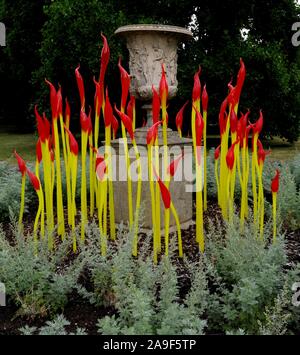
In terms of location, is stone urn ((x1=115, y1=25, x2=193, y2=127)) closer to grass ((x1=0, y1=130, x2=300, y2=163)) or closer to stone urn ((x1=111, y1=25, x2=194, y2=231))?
stone urn ((x1=111, y1=25, x2=194, y2=231))

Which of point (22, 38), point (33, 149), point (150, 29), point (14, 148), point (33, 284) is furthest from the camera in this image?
point (22, 38)

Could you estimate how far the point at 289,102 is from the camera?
1095 centimetres

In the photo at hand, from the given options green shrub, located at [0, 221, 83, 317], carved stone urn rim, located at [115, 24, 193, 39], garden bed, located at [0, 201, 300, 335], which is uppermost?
carved stone urn rim, located at [115, 24, 193, 39]

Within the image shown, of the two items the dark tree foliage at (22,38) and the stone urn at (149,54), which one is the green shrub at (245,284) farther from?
the dark tree foliage at (22,38)

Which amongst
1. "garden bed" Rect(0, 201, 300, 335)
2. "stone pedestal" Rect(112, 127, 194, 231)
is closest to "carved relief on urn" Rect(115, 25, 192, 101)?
"stone pedestal" Rect(112, 127, 194, 231)

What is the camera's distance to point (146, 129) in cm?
387

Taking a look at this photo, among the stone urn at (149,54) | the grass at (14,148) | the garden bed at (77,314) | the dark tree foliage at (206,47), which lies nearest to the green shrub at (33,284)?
the garden bed at (77,314)

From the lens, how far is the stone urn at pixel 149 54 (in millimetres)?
3855

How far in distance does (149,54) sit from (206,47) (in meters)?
7.66

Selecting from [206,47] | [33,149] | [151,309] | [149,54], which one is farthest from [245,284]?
[33,149]

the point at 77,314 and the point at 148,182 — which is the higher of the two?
the point at 148,182

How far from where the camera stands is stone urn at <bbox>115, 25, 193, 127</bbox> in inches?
152

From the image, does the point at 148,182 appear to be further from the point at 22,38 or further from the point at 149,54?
the point at 22,38
